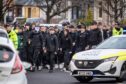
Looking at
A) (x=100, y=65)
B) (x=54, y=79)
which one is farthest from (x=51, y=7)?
(x=100, y=65)

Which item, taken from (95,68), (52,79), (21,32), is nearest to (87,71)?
(95,68)

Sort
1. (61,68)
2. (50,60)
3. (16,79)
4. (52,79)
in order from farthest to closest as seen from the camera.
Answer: (61,68)
(50,60)
(52,79)
(16,79)

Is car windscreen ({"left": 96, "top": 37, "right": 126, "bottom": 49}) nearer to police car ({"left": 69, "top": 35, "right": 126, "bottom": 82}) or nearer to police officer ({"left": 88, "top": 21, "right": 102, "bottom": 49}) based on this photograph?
police car ({"left": 69, "top": 35, "right": 126, "bottom": 82})

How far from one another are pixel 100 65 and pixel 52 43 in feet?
19.4

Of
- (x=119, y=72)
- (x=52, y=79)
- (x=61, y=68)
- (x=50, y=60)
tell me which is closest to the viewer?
(x=119, y=72)

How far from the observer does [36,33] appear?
76.7 ft

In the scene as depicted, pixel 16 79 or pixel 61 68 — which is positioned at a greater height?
pixel 16 79

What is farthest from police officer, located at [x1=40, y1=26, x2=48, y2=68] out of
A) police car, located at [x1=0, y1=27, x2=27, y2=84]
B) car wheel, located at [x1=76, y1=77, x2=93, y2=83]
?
police car, located at [x1=0, y1=27, x2=27, y2=84]

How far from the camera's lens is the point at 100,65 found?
17.5 metres

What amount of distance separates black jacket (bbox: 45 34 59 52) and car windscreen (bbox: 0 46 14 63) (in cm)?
1390

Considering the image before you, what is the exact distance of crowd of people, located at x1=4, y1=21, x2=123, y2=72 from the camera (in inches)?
913

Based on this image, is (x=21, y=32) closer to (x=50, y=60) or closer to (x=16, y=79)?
(x=50, y=60)

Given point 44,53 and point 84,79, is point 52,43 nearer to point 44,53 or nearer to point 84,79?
point 44,53

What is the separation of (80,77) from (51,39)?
203 inches
